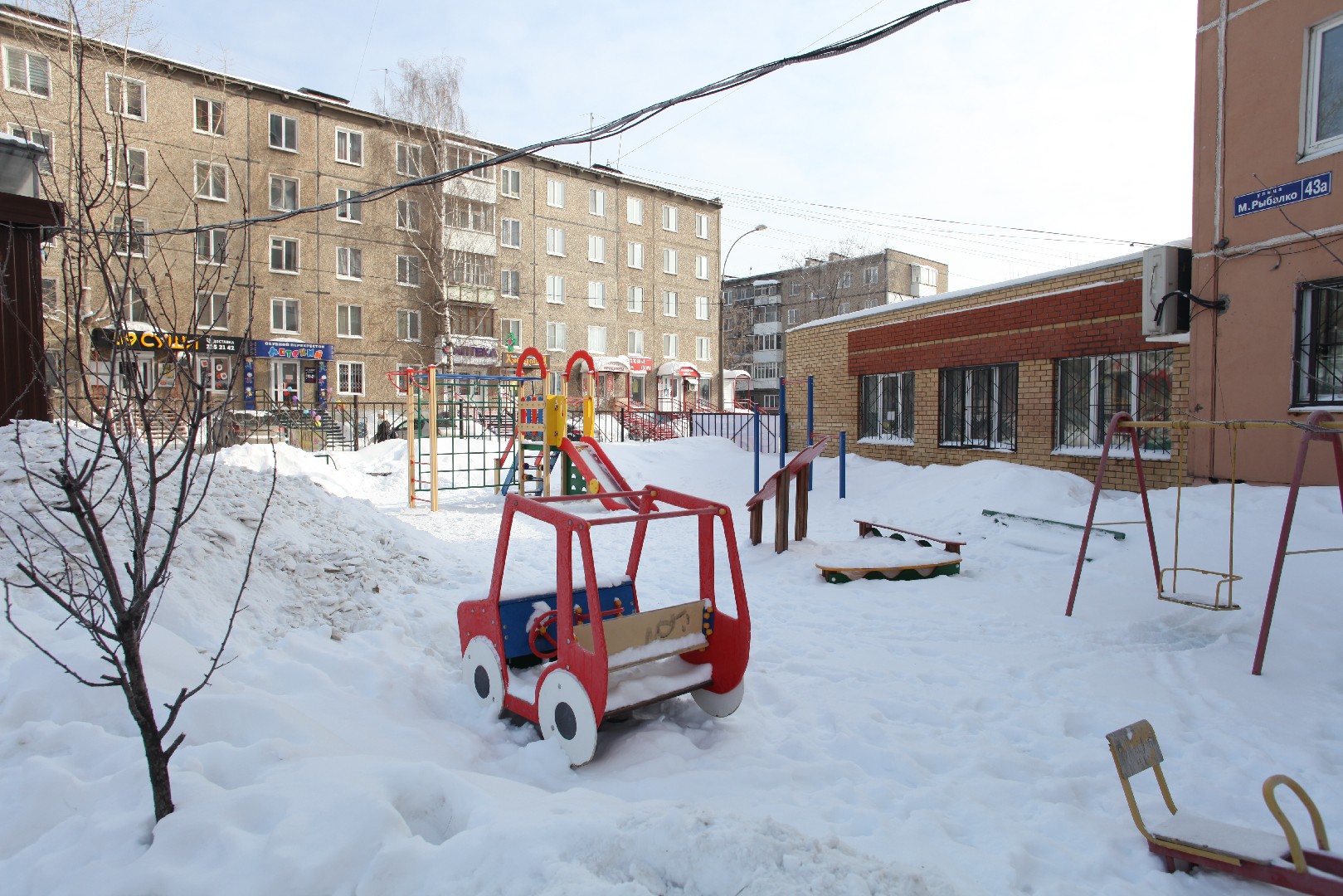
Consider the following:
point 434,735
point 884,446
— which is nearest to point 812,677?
point 434,735

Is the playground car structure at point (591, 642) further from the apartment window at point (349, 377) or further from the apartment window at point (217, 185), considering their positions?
the apartment window at point (217, 185)

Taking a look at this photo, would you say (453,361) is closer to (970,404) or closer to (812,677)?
(970,404)

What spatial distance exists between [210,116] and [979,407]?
3065 centimetres

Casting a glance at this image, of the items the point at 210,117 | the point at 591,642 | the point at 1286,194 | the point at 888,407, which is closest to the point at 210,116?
the point at 210,117

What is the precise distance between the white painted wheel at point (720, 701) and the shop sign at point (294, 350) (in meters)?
29.8

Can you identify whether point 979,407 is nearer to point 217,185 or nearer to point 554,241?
point 554,241

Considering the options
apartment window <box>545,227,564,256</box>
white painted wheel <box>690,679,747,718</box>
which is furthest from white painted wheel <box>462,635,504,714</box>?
apartment window <box>545,227,564,256</box>

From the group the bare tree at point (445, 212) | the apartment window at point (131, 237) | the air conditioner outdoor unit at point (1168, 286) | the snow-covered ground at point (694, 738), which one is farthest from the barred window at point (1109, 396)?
the bare tree at point (445, 212)

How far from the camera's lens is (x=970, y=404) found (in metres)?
13.2

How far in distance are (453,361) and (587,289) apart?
9192 millimetres

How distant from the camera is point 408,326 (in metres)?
34.1

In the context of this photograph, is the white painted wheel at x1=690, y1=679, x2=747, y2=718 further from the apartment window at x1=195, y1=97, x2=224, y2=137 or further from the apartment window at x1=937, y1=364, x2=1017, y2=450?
the apartment window at x1=195, y1=97, x2=224, y2=137

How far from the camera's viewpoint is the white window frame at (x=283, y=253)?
3053 centimetres

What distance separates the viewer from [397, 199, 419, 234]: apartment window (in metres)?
33.6
